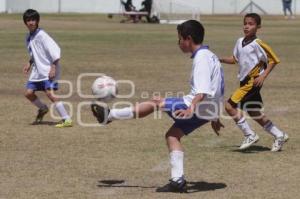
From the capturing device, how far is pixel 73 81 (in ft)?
59.1

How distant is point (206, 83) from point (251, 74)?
2.64 meters

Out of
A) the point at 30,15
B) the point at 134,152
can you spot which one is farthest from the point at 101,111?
the point at 30,15

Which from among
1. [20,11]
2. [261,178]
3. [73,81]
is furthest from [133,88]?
[20,11]

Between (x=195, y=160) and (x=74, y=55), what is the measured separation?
1526 cm

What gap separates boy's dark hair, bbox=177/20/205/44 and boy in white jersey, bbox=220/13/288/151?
7.44 feet

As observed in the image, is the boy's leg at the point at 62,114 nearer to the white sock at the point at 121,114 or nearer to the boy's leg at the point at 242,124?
the boy's leg at the point at 242,124

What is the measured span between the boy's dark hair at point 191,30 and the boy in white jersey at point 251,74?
227 cm

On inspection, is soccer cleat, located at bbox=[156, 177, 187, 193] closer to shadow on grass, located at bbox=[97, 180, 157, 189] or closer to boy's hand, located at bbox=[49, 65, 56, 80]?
shadow on grass, located at bbox=[97, 180, 157, 189]

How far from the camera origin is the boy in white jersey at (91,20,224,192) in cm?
773

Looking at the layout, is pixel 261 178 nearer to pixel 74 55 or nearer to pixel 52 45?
pixel 52 45

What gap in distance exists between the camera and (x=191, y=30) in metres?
7.85

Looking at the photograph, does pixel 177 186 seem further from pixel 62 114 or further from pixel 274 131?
pixel 62 114

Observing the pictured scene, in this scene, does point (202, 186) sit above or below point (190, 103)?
below

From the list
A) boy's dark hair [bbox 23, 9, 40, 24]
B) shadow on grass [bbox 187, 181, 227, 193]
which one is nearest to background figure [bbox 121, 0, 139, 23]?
boy's dark hair [bbox 23, 9, 40, 24]
